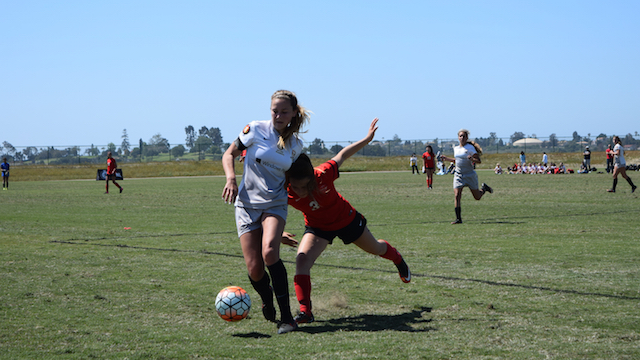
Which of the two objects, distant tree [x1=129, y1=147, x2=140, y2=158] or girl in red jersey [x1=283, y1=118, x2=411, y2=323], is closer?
girl in red jersey [x1=283, y1=118, x2=411, y2=323]

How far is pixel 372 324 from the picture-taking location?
454 cm

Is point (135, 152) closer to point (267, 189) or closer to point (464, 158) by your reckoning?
point (464, 158)

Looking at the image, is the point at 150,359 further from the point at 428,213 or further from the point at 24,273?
the point at 428,213

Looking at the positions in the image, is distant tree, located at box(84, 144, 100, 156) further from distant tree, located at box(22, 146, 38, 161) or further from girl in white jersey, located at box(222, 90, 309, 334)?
girl in white jersey, located at box(222, 90, 309, 334)

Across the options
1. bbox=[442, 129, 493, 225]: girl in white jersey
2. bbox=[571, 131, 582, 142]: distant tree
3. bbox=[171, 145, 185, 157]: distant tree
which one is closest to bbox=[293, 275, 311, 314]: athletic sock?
bbox=[442, 129, 493, 225]: girl in white jersey

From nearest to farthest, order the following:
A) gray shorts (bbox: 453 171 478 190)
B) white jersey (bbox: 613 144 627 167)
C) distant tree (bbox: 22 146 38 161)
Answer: gray shorts (bbox: 453 171 478 190) < white jersey (bbox: 613 144 627 167) < distant tree (bbox: 22 146 38 161)

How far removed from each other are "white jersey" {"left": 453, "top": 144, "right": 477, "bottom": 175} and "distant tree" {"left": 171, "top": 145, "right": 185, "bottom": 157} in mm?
61795

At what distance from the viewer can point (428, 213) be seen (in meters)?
14.4

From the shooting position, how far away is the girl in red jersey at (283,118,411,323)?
4.64 metres

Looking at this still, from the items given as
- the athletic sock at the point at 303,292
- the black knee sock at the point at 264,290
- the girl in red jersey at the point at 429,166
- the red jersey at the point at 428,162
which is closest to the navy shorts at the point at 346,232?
the athletic sock at the point at 303,292

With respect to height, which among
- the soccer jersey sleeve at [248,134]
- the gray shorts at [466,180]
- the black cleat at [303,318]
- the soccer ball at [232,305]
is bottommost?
the black cleat at [303,318]

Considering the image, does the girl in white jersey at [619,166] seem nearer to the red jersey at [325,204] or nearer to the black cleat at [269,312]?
the red jersey at [325,204]

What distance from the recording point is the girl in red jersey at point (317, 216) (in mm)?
4639

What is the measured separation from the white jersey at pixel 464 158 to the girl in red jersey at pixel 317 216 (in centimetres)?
747
